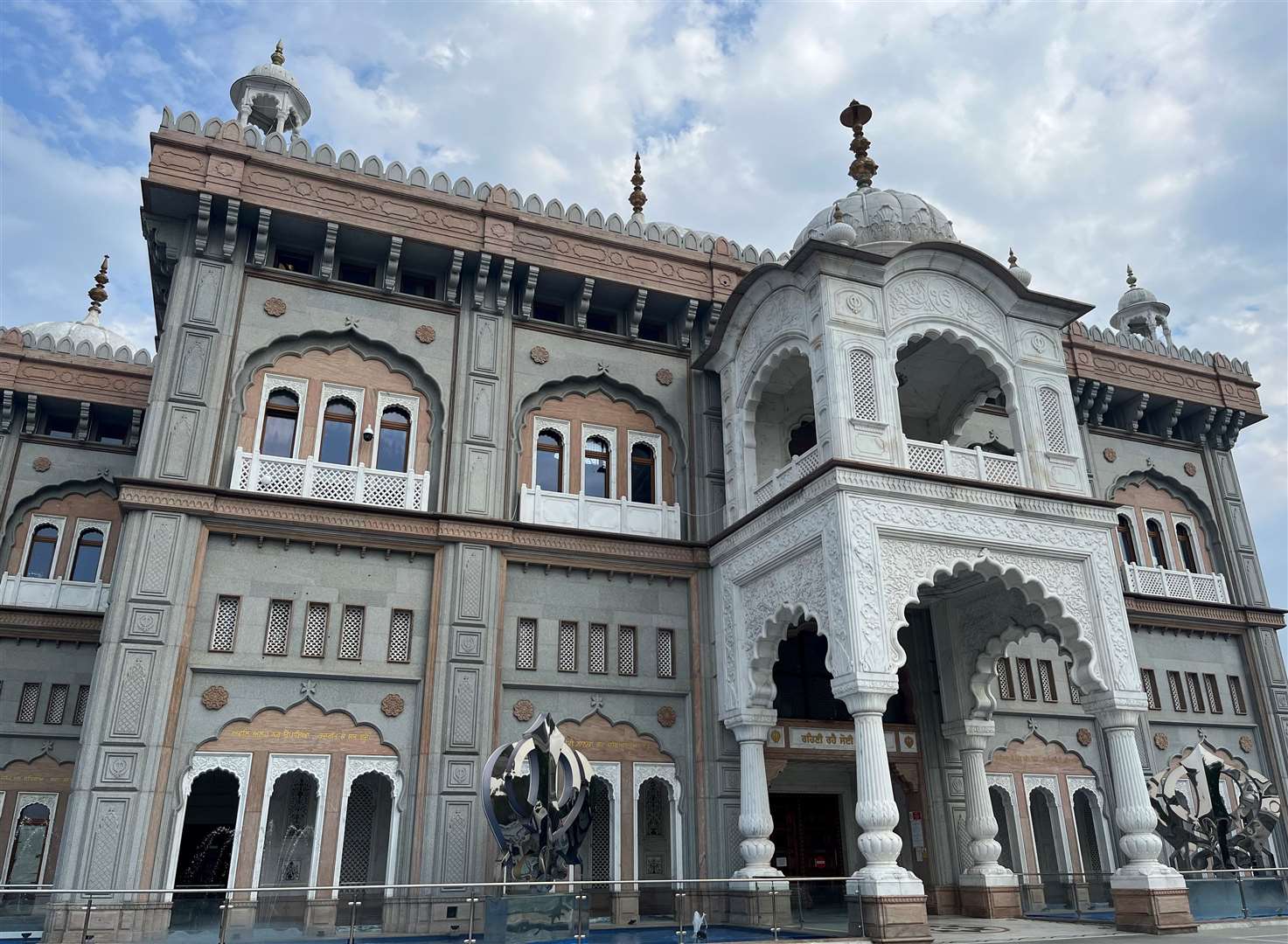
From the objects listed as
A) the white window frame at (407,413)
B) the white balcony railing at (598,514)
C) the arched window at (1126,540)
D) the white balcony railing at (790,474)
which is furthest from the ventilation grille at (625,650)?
the arched window at (1126,540)

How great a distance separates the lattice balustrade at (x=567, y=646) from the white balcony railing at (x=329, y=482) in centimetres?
312

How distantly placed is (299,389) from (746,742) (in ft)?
31.6

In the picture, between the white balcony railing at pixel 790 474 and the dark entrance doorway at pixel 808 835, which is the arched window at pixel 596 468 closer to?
the white balcony railing at pixel 790 474

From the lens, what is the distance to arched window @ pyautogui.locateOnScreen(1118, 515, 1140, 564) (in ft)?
74.4

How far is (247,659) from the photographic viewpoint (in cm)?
1447

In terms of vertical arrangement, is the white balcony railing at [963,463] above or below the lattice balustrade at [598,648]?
above

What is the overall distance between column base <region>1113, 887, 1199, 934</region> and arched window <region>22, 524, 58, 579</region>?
65.7ft

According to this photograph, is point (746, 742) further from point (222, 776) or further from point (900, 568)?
point (222, 776)

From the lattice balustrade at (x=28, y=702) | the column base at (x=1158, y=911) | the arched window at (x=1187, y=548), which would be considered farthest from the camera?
the arched window at (x=1187, y=548)

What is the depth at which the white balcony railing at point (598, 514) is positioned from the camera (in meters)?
17.0

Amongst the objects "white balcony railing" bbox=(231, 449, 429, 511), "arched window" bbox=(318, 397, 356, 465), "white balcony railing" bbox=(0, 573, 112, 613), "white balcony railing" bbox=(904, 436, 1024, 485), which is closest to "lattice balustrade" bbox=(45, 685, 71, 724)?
"white balcony railing" bbox=(0, 573, 112, 613)

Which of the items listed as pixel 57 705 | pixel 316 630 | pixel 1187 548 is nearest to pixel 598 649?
pixel 316 630

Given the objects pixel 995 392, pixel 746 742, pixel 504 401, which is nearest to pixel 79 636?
pixel 504 401

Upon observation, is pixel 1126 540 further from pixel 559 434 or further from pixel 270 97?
pixel 270 97
